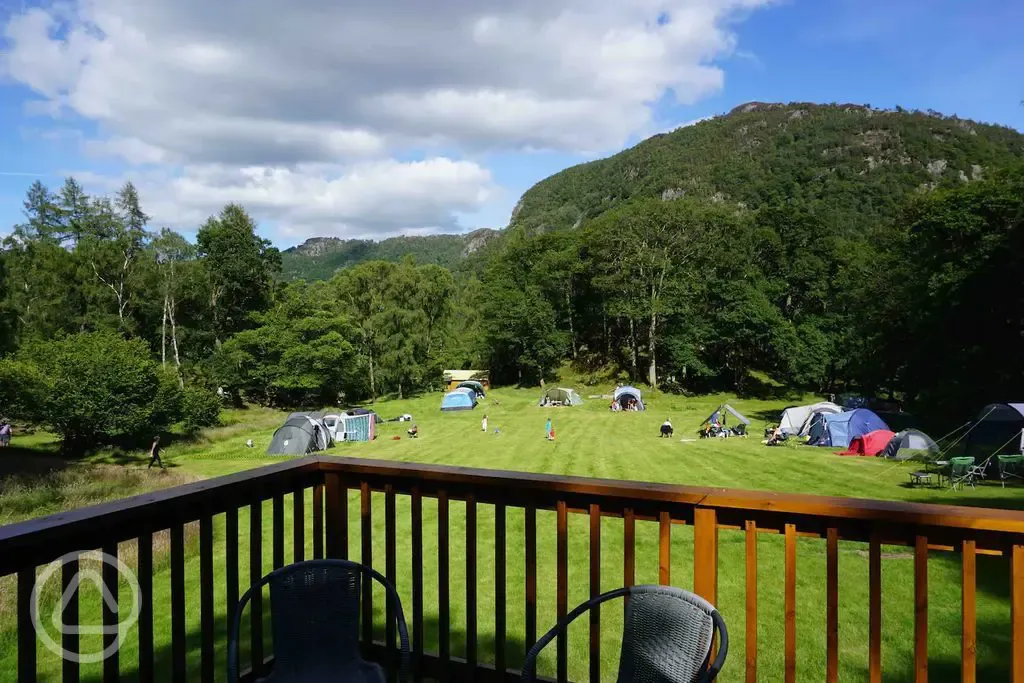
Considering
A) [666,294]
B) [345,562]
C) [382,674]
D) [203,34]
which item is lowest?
[382,674]

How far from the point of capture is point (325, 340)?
32219 millimetres

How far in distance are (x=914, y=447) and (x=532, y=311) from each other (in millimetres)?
24486

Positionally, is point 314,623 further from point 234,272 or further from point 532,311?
point 234,272

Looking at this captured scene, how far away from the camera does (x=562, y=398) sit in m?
31.1

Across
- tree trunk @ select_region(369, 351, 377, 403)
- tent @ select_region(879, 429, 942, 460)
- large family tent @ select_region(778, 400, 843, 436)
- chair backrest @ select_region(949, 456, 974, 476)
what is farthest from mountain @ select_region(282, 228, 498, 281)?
chair backrest @ select_region(949, 456, 974, 476)

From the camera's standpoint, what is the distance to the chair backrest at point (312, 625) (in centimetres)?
201

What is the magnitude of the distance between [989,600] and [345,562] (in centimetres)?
632

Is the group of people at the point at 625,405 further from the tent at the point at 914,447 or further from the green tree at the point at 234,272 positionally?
the green tree at the point at 234,272

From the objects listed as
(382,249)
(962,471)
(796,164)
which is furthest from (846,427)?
(382,249)

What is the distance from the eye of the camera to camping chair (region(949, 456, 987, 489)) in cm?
1213

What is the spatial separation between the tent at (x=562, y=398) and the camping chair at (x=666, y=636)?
96.2 ft

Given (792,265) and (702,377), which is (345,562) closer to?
(702,377)

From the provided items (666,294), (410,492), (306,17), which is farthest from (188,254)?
(410,492)

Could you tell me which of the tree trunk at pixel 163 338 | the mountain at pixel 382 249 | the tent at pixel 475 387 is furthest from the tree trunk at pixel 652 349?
the mountain at pixel 382 249
